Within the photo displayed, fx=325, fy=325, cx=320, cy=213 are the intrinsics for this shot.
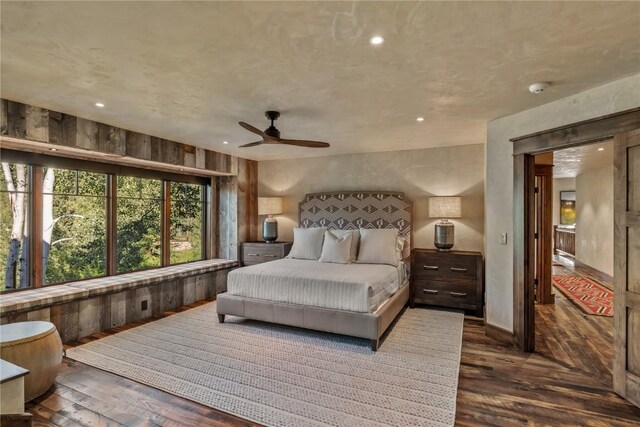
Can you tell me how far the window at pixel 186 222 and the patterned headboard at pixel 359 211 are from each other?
1956mm

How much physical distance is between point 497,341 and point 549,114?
95.4 inches

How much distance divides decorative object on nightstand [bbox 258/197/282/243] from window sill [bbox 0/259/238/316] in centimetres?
112

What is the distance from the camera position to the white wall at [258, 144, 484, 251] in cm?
505

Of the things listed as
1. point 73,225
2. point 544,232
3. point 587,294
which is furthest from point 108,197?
point 587,294

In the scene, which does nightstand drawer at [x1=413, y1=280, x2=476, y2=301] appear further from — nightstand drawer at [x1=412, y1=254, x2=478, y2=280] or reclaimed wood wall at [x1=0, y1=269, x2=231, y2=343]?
reclaimed wood wall at [x1=0, y1=269, x2=231, y2=343]

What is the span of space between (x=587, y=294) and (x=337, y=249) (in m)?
4.46

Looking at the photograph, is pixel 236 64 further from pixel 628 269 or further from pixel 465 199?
pixel 465 199

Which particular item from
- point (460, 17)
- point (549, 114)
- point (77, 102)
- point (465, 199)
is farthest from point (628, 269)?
point (77, 102)

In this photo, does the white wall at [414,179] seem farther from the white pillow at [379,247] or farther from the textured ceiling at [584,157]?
the textured ceiling at [584,157]

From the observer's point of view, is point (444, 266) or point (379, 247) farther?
point (379, 247)

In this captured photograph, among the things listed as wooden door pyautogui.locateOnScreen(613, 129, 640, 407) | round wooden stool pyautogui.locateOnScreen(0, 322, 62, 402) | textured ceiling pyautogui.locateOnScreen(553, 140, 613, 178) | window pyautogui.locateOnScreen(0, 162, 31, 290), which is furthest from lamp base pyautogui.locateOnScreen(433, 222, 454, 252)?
window pyautogui.locateOnScreen(0, 162, 31, 290)

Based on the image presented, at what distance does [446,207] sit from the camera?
4.86 meters

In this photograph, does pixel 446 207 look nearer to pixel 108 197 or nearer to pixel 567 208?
pixel 108 197

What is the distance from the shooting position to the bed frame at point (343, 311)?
3439 mm
